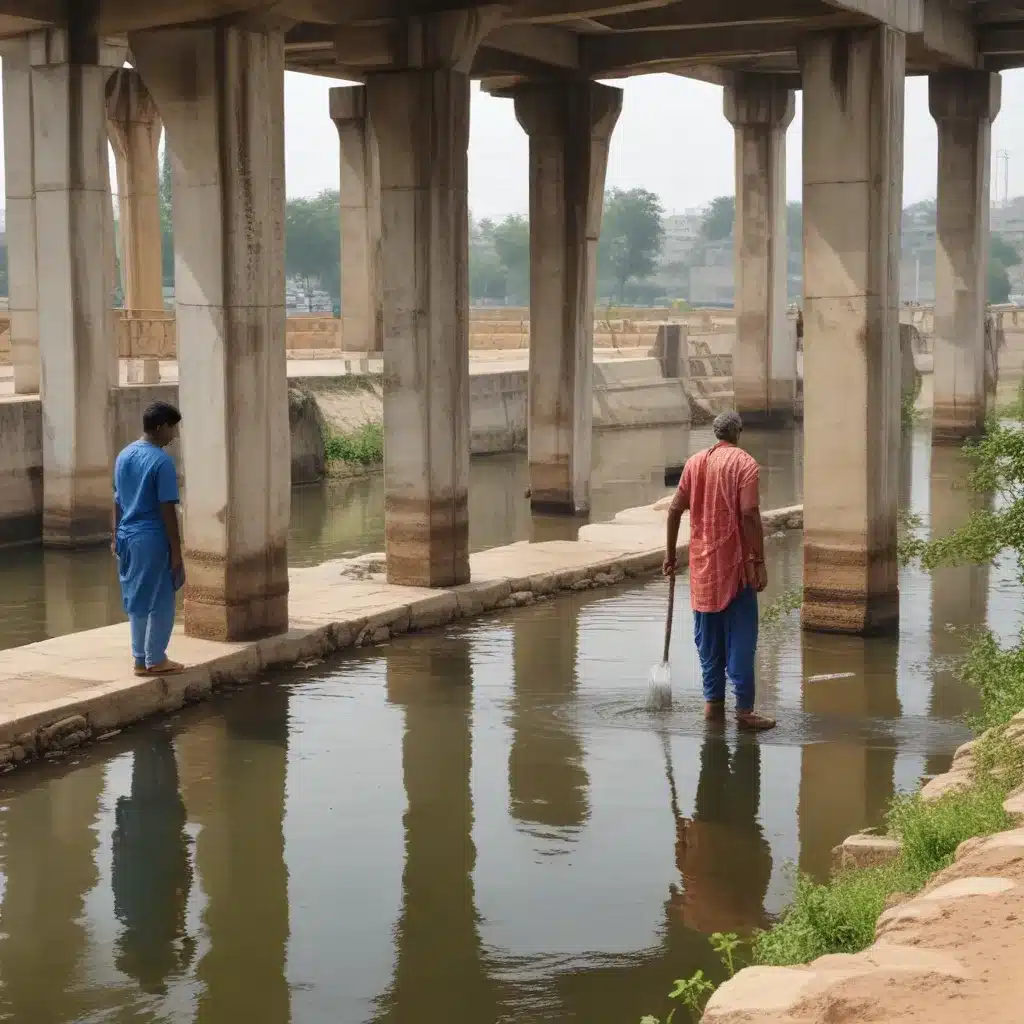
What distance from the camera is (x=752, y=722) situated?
1048cm

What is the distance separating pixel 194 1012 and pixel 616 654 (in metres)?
6.93

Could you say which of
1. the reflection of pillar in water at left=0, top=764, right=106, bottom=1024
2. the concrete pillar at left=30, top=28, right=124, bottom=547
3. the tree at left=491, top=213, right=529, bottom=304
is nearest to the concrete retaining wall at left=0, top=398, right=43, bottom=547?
the concrete pillar at left=30, top=28, right=124, bottom=547

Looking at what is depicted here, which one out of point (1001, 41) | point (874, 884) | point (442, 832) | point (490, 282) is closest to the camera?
point (874, 884)

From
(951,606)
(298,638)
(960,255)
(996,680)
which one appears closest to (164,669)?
(298,638)

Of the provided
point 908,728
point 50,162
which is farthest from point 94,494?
point 908,728

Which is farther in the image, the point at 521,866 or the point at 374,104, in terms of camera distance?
the point at 374,104

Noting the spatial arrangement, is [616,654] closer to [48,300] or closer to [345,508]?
[48,300]

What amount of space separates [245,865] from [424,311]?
7119 mm

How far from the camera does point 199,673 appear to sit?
11.4m

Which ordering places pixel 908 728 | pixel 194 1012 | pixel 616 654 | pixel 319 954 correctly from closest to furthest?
pixel 194 1012 < pixel 319 954 < pixel 908 728 < pixel 616 654

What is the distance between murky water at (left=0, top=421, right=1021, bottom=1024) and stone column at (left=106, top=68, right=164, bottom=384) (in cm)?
2424

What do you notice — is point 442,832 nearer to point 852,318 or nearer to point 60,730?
point 60,730

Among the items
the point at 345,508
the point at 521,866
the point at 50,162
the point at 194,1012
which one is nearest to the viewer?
the point at 194,1012

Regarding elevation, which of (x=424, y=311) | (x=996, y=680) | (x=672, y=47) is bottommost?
(x=996, y=680)
